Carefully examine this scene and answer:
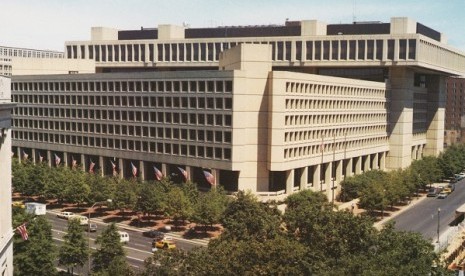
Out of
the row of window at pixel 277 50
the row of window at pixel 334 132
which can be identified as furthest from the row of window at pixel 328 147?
the row of window at pixel 277 50

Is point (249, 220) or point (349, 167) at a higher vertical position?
point (249, 220)

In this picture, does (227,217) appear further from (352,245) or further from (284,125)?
(284,125)

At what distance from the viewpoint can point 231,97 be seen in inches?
3871

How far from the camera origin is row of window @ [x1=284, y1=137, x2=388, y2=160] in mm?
104812

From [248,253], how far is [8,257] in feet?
68.2

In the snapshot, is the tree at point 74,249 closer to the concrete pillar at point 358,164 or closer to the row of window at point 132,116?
the row of window at point 132,116

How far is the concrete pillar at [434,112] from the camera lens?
164 metres

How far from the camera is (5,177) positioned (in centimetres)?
5097

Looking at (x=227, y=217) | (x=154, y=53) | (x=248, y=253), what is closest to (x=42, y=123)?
(x=154, y=53)

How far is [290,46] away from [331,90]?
24683mm

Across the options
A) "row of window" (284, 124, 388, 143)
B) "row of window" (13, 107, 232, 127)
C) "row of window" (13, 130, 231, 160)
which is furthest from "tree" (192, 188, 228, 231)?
"row of window" (284, 124, 388, 143)

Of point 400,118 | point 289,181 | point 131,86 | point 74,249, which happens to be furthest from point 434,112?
point 74,249

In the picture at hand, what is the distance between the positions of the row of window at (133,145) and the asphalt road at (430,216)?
104 ft

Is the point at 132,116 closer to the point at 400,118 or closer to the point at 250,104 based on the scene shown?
the point at 250,104
